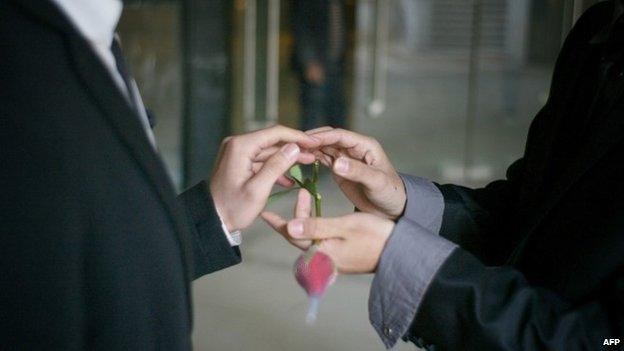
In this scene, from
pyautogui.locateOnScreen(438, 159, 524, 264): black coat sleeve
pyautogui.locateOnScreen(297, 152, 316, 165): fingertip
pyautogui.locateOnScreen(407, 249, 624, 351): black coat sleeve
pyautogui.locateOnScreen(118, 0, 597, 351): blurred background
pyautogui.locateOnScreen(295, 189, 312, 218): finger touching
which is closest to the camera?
pyautogui.locateOnScreen(407, 249, 624, 351): black coat sleeve

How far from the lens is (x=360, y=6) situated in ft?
18.2

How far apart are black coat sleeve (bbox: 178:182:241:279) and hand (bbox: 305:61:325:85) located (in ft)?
13.6

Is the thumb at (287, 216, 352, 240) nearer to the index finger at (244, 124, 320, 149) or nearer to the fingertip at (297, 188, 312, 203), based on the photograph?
the fingertip at (297, 188, 312, 203)

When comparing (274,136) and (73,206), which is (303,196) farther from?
(73,206)

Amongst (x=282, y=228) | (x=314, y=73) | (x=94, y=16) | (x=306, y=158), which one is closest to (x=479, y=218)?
(x=306, y=158)

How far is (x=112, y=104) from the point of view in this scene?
30.3 inches

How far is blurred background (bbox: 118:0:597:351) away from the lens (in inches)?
146

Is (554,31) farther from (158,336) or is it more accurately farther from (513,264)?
(158,336)

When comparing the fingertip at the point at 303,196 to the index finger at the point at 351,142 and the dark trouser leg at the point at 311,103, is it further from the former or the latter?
the dark trouser leg at the point at 311,103

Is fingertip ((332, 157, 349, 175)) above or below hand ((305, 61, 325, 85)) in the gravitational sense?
above

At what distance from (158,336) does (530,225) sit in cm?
71

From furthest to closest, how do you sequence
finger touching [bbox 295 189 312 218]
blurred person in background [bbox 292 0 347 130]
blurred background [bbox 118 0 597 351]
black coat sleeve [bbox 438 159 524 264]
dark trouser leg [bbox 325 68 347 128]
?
1. dark trouser leg [bbox 325 68 347 128]
2. blurred person in background [bbox 292 0 347 130]
3. blurred background [bbox 118 0 597 351]
4. black coat sleeve [bbox 438 159 524 264]
5. finger touching [bbox 295 189 312 218]

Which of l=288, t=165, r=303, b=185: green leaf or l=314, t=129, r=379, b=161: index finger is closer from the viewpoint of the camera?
l=288, t=165, r=303, b=185: green leaf

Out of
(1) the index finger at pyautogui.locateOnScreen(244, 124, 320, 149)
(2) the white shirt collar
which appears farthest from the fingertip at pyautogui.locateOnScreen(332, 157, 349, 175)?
(2) the white shirt collar
